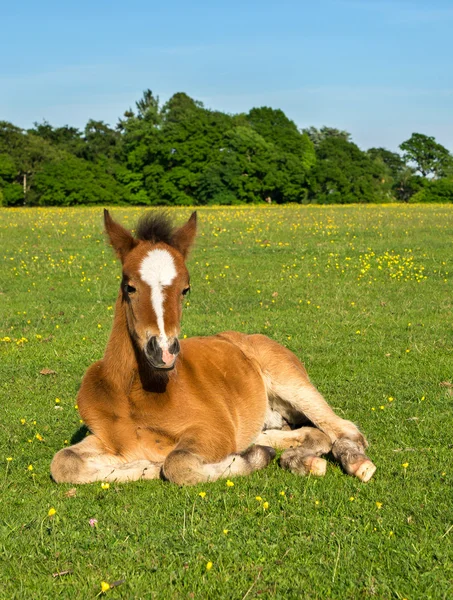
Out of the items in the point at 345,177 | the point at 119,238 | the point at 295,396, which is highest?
the point at 345,177

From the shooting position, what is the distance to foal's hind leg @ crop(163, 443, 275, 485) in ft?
18.7

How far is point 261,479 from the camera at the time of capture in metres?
5.97

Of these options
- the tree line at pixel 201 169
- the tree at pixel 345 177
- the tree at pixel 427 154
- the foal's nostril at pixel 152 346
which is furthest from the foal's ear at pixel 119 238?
the tree at pixel 427 154

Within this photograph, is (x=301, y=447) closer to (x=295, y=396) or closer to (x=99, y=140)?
(x=295, y=396)

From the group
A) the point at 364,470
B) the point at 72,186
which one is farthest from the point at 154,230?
the point at 72,186

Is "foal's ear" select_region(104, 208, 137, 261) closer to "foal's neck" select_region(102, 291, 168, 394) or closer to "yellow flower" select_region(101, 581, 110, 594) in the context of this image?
"foal's neck" select_region(102, 291, 168, 394)

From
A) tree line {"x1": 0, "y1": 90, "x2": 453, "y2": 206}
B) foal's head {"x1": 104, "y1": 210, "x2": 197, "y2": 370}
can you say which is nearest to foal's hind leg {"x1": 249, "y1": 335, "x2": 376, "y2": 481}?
foal's head {"x1": 104, "y1": 210, "x2": 197, "y2": 370}

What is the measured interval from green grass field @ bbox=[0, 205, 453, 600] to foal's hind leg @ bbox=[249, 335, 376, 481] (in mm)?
407

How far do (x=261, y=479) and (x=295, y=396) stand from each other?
1613 mm

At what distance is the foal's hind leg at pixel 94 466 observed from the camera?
19.3ft

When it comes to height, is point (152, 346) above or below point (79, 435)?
above

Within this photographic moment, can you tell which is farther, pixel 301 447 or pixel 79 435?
pixel 79 435

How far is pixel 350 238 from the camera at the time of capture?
88.1 feet

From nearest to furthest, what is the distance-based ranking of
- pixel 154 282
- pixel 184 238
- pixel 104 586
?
pixel 104 586 < pixel 154 282 < pixel 184 238
